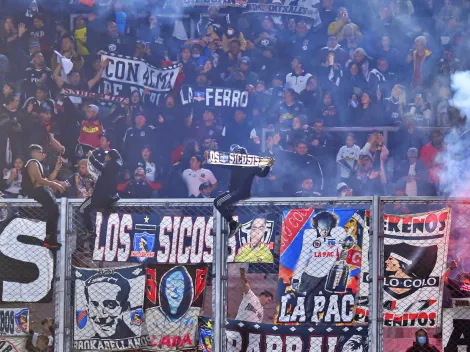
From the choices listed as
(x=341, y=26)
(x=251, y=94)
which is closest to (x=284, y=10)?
(x=341, y=26)

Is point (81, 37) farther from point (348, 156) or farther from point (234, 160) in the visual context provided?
point (234, 160)

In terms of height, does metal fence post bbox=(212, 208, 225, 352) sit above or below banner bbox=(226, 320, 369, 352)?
above

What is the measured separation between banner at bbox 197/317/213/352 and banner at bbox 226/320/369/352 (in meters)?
0.34

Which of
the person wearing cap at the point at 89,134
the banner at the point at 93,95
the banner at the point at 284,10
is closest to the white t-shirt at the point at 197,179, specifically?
the person wearing cap at the point at 89,134

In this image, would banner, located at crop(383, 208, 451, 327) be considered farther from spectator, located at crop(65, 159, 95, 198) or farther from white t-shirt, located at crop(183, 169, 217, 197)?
spectator, located at crop(65, 159, 95, 198)

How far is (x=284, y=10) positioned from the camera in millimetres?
14508

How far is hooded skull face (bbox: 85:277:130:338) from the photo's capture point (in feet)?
22.5

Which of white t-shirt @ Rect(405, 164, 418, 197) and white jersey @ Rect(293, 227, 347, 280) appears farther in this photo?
white t-shirt @ Rect(405, 164, 418, 197)

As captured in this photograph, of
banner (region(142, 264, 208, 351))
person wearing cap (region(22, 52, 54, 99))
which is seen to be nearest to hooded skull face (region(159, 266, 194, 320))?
banner (region(142, 264, 208, 351))

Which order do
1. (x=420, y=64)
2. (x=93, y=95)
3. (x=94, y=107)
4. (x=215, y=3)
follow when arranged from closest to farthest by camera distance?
(x=94, y=107) → (x=93, y=95) → (x=420, y=64) → (x=215, y=3)

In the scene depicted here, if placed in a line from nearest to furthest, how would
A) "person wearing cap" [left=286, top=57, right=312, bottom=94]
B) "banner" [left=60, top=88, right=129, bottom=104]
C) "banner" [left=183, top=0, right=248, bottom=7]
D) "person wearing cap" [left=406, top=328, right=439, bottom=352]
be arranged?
"person wearing cap" [left=406, top=328, right=439, bottom=352] < "banner" [left=60, top=88, right=129, bottom=104] < "person wearing cap" [left=286, top=57, right=312, bottom=94] < "banner" [left=183, top=0, right=248, bottom=7]

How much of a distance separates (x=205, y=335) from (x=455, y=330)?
2161mm

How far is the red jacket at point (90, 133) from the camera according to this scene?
1284 cm

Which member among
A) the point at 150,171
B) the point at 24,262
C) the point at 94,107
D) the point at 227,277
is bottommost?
the point at 227,277
